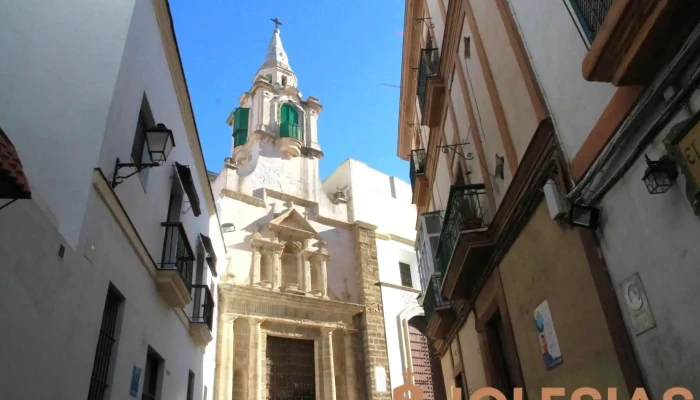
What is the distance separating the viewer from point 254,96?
19.1 metres

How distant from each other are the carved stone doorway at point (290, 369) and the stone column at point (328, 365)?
382 mm

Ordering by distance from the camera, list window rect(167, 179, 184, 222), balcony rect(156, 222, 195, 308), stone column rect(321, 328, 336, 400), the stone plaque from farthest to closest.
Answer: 1. stone column rect(321, 328, 336, 400)
2. window rect(167, 179, 184, 222)
3. balcony rect(156, 222, 195, 308)
4. the stone plaque

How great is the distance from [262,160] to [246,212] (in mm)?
2382

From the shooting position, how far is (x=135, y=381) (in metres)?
6.09

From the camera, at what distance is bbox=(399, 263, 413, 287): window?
1831 centimetres

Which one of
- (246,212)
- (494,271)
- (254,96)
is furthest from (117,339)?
(254,96)

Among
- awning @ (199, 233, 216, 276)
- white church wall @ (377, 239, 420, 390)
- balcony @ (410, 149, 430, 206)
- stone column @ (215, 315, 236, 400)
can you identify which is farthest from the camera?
white church wall @ (377, 239, 420, 390)

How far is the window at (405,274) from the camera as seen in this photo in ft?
60.1

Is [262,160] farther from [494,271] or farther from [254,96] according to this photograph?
[494,271]

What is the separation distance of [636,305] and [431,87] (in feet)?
20.1

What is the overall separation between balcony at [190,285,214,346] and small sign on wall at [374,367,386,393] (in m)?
6.32

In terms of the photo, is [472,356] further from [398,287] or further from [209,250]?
[398,287]

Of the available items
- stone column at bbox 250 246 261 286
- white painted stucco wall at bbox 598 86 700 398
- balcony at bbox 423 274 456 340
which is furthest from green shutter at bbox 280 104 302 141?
white painted stucco wall at bbox 598 86 700 398

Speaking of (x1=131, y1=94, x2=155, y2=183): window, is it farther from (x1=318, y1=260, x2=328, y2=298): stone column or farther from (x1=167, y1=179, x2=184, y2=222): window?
(x1=318, y1=260, x2=328, y2=298): stone column
